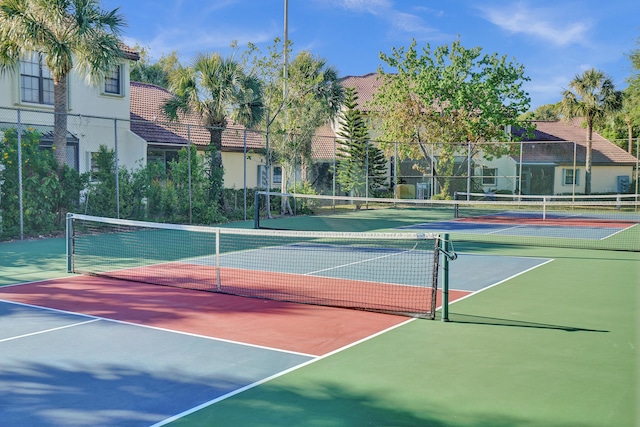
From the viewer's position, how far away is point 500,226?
22.3m

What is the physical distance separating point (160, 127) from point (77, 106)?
18.1 feet

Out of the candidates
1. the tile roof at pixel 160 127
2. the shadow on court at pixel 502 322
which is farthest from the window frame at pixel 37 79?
the shadow on court at pixel 502 322

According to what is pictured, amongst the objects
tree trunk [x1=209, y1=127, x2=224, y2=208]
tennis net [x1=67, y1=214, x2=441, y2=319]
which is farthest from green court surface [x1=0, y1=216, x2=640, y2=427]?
tree trunk [x1=209, y1=127, x2=224, y2=208]

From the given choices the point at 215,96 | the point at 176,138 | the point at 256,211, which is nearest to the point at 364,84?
the point at 176,138

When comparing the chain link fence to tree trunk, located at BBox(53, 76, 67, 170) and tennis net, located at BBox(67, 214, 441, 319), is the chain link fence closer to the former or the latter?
tree trunk, located at BBox(53, 76, 67, 170)

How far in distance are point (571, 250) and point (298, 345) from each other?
1056 cm

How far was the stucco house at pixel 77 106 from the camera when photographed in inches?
851

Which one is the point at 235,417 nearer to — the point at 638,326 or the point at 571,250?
the point at 638,326

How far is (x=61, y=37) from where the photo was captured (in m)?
18.0

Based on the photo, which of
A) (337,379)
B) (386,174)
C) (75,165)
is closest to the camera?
(337,379)

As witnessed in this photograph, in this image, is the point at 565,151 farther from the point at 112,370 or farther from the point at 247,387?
the point at 112,370

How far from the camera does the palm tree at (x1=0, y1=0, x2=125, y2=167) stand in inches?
683

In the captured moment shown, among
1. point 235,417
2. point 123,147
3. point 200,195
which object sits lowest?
point 235,417

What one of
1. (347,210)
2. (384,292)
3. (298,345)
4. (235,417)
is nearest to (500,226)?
(347,210)
